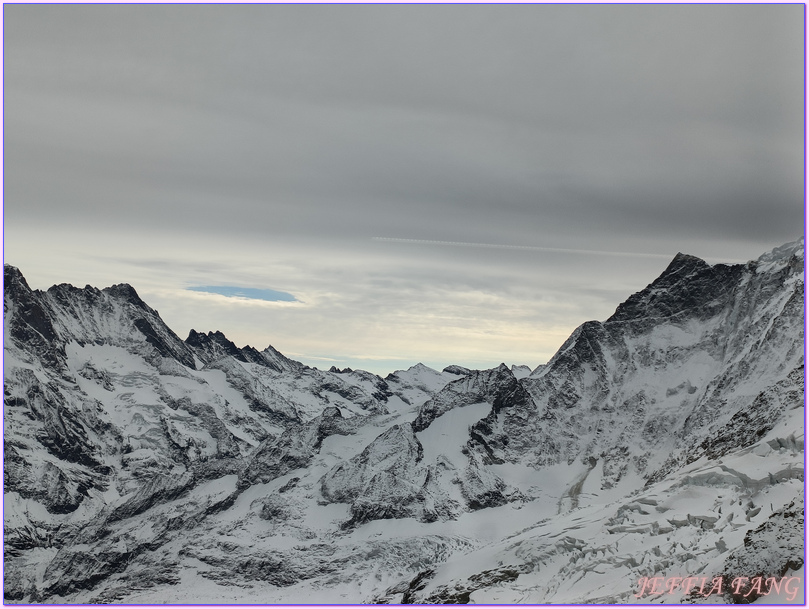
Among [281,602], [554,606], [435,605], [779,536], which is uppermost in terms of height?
[779,536]

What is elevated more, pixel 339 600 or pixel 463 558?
pixel 463 558

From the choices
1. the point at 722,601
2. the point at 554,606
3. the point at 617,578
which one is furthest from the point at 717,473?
the point at 722,601

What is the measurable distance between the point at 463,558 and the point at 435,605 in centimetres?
2311

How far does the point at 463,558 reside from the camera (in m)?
142

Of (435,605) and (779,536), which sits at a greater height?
(779,536)

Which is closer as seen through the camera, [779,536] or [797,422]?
[779,536]

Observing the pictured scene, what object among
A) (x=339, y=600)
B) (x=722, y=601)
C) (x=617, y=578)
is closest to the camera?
(x=722, y=601)

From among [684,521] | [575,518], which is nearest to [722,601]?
[684,521]

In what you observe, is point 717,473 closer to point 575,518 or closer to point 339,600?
point 575,518

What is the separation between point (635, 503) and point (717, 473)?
12.6 metres

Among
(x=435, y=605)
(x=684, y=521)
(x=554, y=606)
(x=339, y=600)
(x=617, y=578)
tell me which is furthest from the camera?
(x=339, y=600)

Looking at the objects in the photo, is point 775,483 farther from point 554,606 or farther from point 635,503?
point 554,606

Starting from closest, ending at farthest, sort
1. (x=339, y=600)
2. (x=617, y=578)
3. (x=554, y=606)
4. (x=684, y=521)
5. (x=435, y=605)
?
(x=554, y=606) → (x=617, y=578) → (x=684, y=521) → (x=435, y=605) → (x=339, y=600)

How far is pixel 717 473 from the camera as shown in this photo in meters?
122
